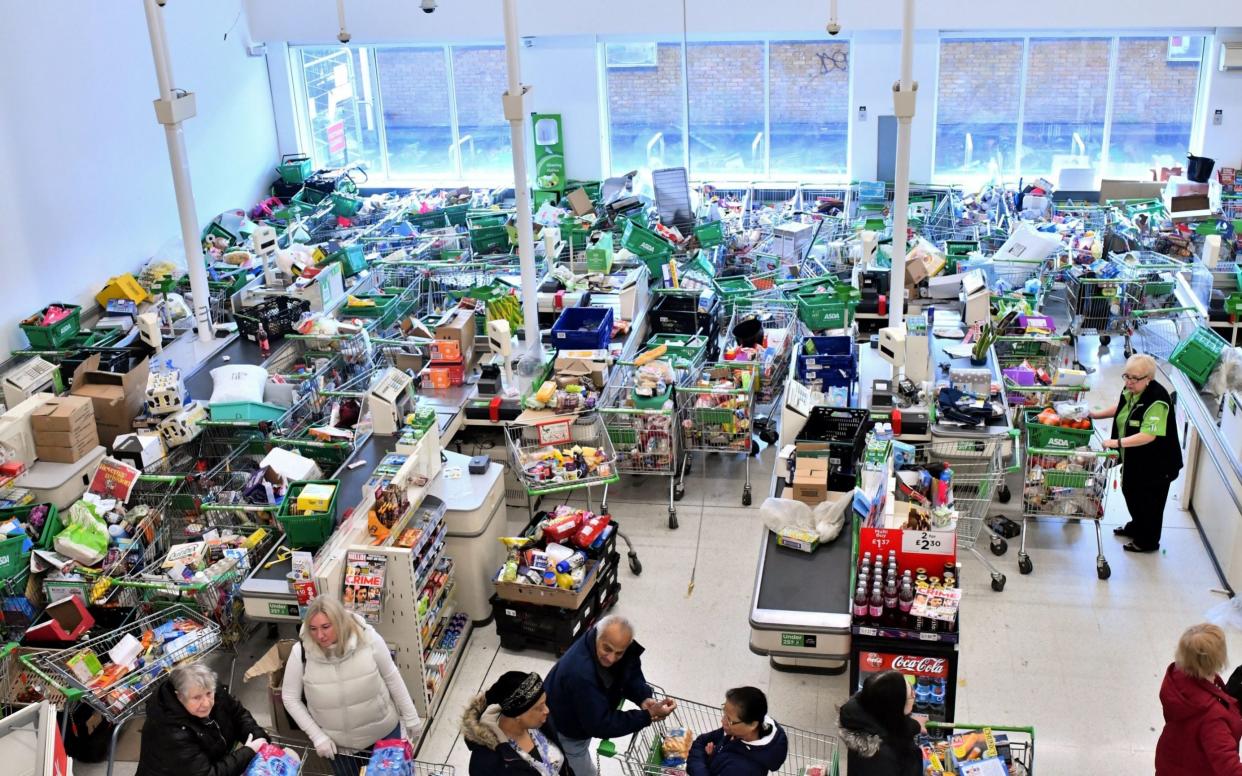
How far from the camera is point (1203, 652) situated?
5422 millimetres

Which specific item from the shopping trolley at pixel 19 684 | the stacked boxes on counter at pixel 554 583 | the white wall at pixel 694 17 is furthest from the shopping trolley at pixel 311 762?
the white wall at pixel 694 17

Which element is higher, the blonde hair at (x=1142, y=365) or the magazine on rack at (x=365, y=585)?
the blonde hair at (x=1142, y=365)

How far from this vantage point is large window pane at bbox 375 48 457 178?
19.2 meters

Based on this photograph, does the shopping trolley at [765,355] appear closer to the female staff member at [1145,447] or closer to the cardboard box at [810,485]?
the cardboard box at [810,485]

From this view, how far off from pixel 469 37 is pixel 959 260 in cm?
856

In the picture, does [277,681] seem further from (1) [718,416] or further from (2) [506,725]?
(1) [718,416]

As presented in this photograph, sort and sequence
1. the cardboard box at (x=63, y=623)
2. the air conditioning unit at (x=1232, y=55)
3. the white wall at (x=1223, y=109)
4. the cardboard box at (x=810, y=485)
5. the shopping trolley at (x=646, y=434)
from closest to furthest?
the cardboard box at (x=63, y=623) < the cardboard box at (x=810, y=485) < the shopping trolley at (x=646, y=434) < the air conditioning unit at (x=1232, y=55) < the white wall at (x=1223, y=109)

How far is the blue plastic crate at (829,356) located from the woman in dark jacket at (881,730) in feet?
15.9

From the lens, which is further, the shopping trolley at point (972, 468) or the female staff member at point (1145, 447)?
→ the female staff member at point (1145, 447)

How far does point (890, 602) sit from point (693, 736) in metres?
1.31

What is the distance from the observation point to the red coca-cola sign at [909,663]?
21.1 feet

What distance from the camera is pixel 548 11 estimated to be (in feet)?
A: 56.1

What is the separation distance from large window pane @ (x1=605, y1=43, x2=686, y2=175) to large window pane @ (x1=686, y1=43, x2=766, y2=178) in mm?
309

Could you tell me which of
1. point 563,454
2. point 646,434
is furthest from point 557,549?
point 646,434
